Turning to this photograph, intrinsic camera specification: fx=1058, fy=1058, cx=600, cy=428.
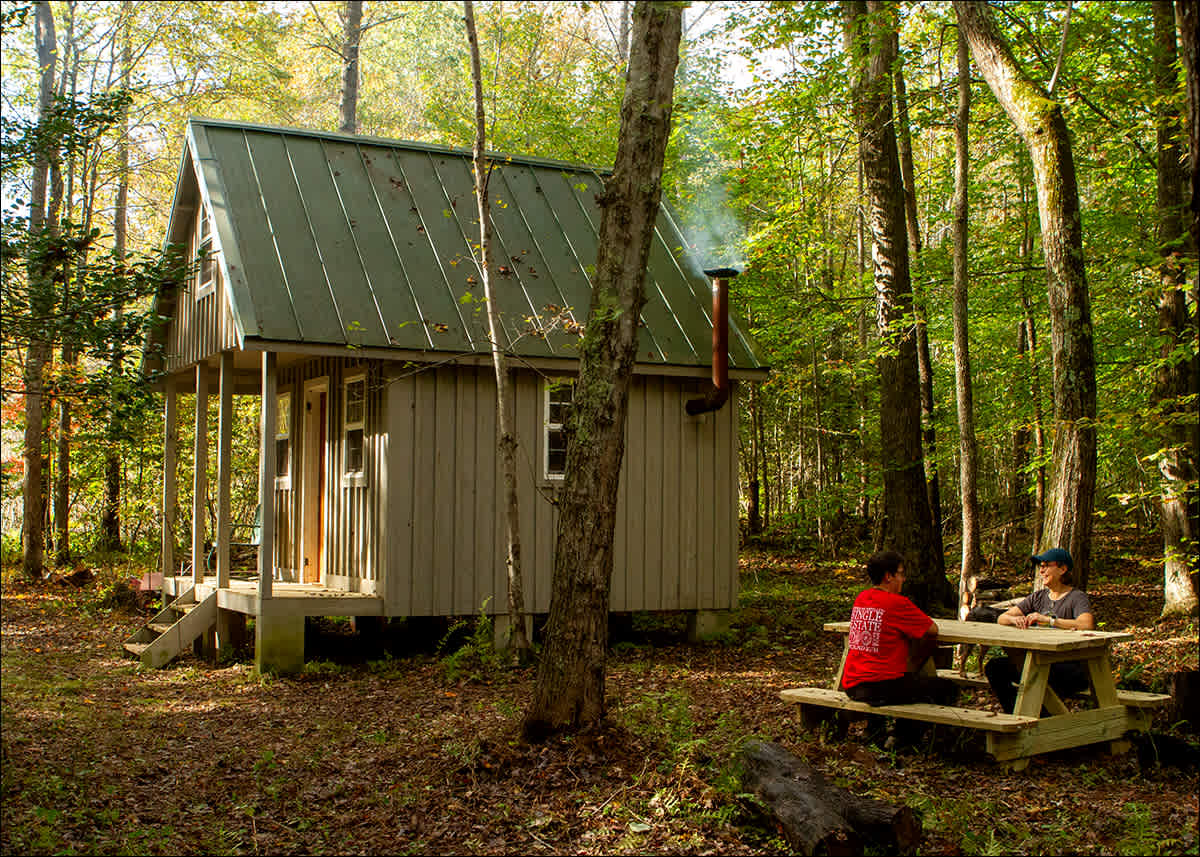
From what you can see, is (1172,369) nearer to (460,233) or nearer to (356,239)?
(460,233)

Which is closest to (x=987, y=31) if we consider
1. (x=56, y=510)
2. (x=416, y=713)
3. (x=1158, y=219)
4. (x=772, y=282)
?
(x=1158, y=219)

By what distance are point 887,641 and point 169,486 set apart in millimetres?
10362

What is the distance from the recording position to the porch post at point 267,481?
A: 1055 cm

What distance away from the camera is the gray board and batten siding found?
1116 centimetres

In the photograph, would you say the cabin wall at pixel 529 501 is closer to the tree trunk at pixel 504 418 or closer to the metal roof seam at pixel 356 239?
the tree trunk at pixel 504 418

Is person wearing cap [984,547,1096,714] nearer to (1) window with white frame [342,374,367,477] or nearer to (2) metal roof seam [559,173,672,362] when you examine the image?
(2) metal roof seam [559,173,672,362]

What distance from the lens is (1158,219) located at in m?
12.2

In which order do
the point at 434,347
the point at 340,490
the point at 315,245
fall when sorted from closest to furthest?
the point at 434,347 < the point at 315,245 < the point at 340,490

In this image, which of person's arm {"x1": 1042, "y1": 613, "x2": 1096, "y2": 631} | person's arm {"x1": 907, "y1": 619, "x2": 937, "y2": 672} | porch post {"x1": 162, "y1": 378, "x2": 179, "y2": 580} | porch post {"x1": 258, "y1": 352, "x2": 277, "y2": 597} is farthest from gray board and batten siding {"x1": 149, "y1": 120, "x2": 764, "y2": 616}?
person's arm {"x1": 1042, "y1": 613, "x2": 1096, "y2": 631}

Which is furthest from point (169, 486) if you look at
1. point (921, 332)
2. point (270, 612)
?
point (921, 332)

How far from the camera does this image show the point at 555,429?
12133 millimetres

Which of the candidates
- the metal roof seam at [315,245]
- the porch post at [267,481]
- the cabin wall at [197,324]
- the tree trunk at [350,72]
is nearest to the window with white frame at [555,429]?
the metal roof seam at [315,245]

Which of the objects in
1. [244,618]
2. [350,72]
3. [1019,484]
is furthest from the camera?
[1019,484]

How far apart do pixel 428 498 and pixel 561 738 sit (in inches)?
207
